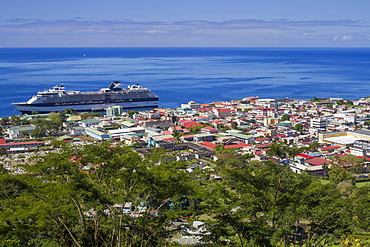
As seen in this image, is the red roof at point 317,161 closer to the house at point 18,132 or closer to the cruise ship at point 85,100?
the house at point 18,132

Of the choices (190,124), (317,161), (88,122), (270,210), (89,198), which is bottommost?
(88,122)

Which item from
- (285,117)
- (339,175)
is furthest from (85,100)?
(339,175)

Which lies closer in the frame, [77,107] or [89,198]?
[89,198]

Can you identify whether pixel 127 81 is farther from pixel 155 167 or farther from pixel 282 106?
pixel 155 167

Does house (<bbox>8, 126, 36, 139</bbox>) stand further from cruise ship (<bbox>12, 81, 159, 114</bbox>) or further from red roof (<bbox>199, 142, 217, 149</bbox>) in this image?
red roof (<bbox>199, 142, 217, 149</bbox>)

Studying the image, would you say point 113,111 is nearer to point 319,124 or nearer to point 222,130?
point 222,130

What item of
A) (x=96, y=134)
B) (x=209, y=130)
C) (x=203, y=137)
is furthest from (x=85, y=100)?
(x=203, y=137)

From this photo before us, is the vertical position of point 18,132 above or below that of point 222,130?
below

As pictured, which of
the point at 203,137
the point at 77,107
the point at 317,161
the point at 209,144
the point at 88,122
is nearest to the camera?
the point at 317,161

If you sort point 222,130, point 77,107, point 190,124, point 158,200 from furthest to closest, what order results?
point 77,107, point 190,124, point 222,130, point 158,200

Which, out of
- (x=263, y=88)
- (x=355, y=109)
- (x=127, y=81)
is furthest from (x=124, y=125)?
(x=127, y=81)
